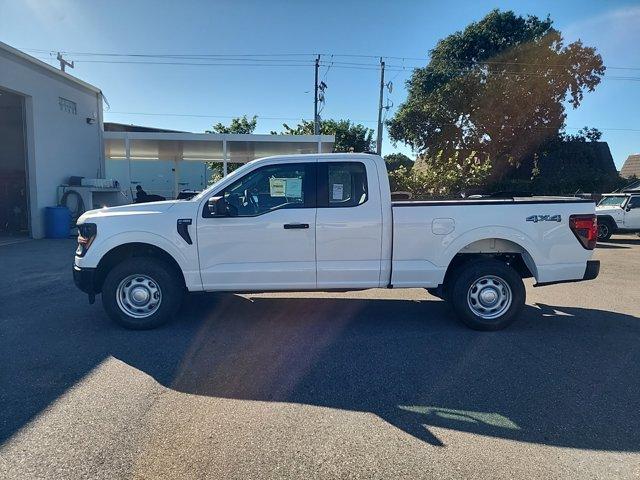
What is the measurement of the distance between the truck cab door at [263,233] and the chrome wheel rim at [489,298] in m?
1.93

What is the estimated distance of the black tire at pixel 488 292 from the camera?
543 centimetres

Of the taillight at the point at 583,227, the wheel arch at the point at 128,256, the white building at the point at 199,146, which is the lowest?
the wheel arch at the point at 128,256

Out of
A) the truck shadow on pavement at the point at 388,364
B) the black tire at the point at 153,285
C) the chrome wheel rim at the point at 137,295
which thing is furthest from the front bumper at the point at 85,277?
the truck shadow on pavement at the point at 388,364

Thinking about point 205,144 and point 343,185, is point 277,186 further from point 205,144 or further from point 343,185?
point 205,144

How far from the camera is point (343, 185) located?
17.9ft

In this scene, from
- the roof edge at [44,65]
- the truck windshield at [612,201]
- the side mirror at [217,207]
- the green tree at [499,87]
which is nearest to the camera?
the side mirror at [217,207]

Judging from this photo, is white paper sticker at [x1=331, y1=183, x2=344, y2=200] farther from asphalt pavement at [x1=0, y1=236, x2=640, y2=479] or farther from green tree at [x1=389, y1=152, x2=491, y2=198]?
green tree at [x1=389, y1=152, x2=491, y2=198]

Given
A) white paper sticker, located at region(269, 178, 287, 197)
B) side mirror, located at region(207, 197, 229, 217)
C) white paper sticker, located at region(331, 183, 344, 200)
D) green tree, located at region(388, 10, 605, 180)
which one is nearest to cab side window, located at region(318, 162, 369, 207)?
white paper sticker, located at region(331, 183, 344, 200)

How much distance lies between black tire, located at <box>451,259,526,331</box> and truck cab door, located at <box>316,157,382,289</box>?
3.29ft

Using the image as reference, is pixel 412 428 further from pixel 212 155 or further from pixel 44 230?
pixel 212 155

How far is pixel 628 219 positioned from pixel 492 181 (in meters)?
10.1

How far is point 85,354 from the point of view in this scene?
4746 millimetres

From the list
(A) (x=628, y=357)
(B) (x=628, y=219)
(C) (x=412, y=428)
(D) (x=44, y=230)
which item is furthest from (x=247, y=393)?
(B) (x=628, y=219)

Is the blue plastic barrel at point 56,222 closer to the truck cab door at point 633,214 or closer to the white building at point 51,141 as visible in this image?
the white building at point 51,141
